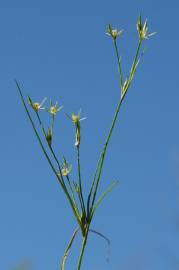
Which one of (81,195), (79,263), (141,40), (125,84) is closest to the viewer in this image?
(79,263)

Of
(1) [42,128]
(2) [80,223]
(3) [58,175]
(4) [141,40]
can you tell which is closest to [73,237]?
(2) [80,223]

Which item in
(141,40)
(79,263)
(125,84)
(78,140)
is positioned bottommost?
(79,263)

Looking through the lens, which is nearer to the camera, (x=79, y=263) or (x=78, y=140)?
(x=79, y=263)

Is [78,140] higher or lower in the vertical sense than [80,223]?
higher

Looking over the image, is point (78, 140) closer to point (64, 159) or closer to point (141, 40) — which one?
point (64, 159)

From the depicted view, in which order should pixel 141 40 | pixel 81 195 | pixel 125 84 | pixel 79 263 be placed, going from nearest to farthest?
1. pixel 79 263
2. pixel 81 195
3. pixel 125 84
4. pixel 141 40

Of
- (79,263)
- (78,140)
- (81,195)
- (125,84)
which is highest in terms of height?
(125,84)

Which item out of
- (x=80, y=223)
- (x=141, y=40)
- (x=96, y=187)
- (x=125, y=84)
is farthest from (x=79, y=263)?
(x=141, y=40)

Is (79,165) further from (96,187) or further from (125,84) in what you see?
(125,84)

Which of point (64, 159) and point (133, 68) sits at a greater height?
point (133, 68)
